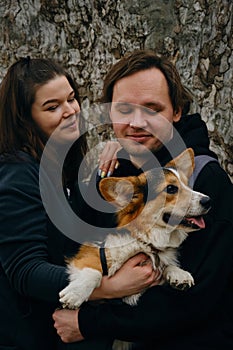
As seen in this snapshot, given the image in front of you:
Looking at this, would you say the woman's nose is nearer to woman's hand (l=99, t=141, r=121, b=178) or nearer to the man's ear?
woman's hand (l=99, t=141, r=121, b=178)

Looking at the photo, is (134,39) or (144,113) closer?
(144,113)

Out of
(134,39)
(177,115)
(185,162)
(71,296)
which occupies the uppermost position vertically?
(134,39)

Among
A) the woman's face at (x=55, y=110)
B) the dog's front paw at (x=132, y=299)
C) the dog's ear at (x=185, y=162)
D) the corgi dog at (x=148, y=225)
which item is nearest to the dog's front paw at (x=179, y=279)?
the corgi dog at (x=148, y=225)

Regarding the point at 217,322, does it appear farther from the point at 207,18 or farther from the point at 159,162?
the point at 207,18

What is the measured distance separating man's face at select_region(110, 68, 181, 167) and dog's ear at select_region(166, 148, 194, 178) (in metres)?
0.17

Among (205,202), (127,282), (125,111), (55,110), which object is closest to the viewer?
(205,202)

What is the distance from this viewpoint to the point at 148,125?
271 centimetres

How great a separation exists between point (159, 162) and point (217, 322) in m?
0.74

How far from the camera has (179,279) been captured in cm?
247

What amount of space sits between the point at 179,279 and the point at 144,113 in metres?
0.76

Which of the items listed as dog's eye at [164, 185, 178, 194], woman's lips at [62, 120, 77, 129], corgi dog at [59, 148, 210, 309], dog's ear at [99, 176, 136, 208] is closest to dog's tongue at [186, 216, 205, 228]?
corgi dog at [59, 148, 210, 309]

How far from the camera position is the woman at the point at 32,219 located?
253 cm

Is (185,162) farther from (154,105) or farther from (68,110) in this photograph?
(68,110)

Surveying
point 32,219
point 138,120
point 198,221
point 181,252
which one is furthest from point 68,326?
point 138,120
